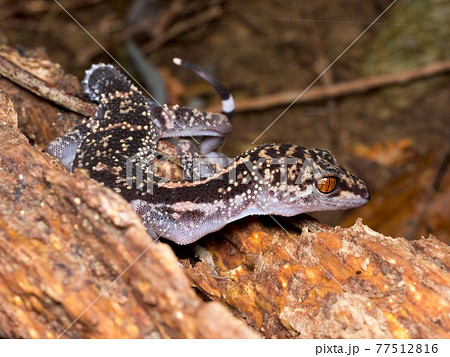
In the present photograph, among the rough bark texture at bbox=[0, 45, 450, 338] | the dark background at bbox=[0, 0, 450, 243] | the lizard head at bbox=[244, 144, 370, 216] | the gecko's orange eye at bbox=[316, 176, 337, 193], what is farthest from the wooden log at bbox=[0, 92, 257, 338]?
the dark background at bbox=[0, 0, 450, 243]

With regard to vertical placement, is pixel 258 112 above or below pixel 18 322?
below

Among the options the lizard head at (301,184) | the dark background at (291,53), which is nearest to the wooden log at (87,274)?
the lizard head at (301,184)

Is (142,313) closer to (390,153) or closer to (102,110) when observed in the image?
(102,110)

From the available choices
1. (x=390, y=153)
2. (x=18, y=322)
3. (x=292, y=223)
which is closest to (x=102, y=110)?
(x=292, y=223)

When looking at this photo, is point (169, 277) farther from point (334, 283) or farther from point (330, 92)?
point (330, 92)

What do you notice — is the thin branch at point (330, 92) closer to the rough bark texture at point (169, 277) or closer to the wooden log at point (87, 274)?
the rough bark texture at point (169, 277)

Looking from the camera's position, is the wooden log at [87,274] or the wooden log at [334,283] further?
the wooden log at [334,283]

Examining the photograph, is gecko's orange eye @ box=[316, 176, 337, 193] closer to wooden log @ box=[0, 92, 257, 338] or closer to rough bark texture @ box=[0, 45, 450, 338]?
rough bark texture @ box=[0, 45, 450, 338]
